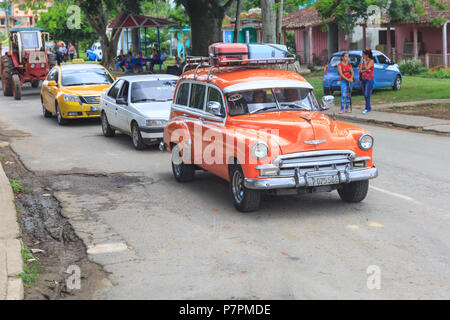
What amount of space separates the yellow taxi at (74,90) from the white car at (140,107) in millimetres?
2223

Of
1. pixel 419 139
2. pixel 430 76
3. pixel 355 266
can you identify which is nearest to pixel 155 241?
pixel 355 266

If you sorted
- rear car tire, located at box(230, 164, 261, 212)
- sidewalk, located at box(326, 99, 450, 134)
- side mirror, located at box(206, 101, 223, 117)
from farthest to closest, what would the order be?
1. sidewalk, located at box(326, 99, 450, 134)
2. side mirror, located at box(206, 101, 223, 117)
3. rear car tire, located at box(230, 164, 261, 212)

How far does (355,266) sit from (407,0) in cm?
3097

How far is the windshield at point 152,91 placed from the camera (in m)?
15.1

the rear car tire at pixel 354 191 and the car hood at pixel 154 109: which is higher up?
the car hood at pixel 154 109

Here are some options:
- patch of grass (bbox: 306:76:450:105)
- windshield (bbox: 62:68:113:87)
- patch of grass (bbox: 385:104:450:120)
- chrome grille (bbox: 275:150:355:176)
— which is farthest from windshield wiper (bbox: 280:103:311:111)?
patch of grass (bbox: 306:76:450:105)

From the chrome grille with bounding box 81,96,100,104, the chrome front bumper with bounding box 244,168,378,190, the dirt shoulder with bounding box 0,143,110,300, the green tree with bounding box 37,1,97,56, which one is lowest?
the dirt shoulder with bounding box 0,143,110,300

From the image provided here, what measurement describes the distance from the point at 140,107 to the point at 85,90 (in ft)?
16.9

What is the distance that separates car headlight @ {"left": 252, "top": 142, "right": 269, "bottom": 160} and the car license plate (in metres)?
Result: 0.61

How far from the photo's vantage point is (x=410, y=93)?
82.0ft

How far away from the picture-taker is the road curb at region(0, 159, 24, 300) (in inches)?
234

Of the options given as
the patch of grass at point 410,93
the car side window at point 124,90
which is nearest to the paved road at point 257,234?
the car side window at point 124,90

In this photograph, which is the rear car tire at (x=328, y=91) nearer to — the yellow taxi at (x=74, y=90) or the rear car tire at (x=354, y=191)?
the yellow taxi at (x=74, y=90)

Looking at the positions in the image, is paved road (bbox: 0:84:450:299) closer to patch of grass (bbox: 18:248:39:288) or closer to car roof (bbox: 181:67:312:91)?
patch of grass (bbox: 18:248:39:288)
